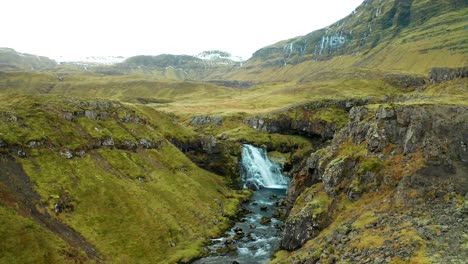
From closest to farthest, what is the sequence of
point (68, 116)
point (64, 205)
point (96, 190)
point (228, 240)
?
point (64, 205) < point (228, 240) < point (96, 190) < point (68, 116)

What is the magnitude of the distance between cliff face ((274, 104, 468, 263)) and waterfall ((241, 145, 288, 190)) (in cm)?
5562

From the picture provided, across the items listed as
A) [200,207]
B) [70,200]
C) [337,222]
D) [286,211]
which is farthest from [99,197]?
[337,222]

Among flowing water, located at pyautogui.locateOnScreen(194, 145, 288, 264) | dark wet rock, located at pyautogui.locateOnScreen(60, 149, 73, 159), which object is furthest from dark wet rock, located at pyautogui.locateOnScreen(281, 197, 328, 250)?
dark wet rock, located at pyautogui.locateOnScreen(60, 149, 73, 159)

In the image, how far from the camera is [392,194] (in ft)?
178

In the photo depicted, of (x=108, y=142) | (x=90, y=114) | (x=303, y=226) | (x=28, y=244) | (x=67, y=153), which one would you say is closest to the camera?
(x=28, y=244)

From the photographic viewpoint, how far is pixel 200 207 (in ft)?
313

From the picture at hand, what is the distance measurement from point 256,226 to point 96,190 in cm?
3719

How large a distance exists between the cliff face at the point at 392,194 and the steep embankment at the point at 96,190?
28.2 m

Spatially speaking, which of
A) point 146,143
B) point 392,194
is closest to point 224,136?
point 146,143

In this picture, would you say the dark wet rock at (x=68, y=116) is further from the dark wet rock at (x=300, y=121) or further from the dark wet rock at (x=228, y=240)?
the dark wet rock at (x=300, y=121)

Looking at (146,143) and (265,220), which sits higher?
(146,143)

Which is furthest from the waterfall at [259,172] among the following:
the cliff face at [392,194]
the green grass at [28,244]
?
the green grass at [28,244]

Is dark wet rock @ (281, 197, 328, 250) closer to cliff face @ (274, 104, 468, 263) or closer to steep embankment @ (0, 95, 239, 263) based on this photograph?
cliff face @ (274, 104, 468, 263)

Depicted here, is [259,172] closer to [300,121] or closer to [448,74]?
[300,121]
